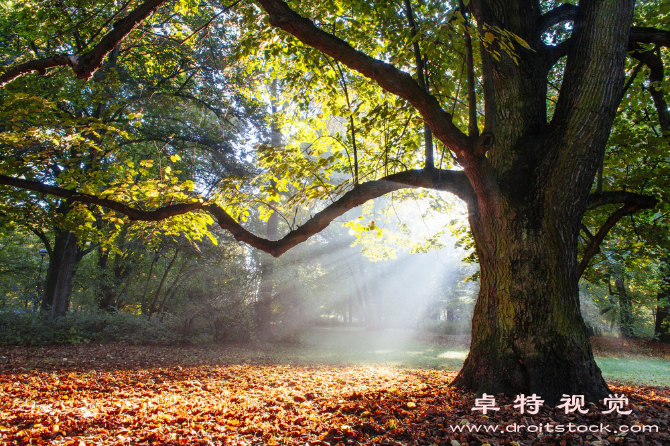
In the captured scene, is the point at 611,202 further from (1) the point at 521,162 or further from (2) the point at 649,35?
(2) the point at 649,35

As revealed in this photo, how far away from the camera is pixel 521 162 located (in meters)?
3.83

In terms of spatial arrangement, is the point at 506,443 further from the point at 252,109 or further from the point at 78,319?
the point at 78,319

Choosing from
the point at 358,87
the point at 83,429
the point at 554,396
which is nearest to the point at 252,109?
the point at 358,87

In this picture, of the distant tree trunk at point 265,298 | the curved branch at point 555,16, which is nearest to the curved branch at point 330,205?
Answer: the curved branch at point 555,16

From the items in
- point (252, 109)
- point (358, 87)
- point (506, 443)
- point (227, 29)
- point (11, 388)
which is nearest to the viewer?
point (506, 443)

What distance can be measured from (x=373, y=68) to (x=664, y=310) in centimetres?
2201

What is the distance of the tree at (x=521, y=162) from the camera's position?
10.8 ft

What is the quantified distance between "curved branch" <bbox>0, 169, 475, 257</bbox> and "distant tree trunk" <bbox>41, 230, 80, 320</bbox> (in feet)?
28.2

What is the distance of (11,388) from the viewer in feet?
13.6

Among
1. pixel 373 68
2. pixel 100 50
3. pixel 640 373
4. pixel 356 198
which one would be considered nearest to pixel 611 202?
pixel 356 198

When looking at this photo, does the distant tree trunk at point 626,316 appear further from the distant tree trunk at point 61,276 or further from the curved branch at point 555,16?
the distant tree trunk at point 61,276

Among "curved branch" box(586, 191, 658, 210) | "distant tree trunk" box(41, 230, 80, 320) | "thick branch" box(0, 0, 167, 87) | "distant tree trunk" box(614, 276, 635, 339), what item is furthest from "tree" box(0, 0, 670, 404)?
"distant tree trunk" box(614, 276, 635, 339)

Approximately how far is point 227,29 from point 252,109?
244 cm

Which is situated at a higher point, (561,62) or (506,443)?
(561,62)
